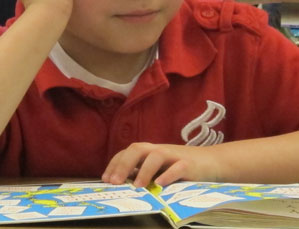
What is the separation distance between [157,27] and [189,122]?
0.52 feet

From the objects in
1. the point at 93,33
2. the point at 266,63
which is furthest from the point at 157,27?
the point at 266,63

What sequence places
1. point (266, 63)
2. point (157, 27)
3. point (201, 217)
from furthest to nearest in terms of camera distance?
point (266, 63), point (157, 27), point (201, 217)

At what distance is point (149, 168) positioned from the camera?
0.64 meters

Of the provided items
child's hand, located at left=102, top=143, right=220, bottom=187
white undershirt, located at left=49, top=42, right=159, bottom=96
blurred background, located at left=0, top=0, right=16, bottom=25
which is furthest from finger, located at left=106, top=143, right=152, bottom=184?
blurred background, located at left=0, top=0, right=16, bottom=25

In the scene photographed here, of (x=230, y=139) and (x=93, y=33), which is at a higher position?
(x=93, y=33)

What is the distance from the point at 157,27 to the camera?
82 cm

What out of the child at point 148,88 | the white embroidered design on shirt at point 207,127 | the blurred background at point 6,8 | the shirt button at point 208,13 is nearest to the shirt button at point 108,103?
the child at point 148,88

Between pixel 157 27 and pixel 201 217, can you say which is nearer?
pixel 201 217

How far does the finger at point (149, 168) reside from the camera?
0.63m

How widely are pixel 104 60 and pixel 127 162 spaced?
0.97 feet

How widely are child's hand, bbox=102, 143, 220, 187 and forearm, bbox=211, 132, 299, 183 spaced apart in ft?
0.09

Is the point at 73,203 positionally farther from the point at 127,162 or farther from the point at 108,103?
the point at 108,103

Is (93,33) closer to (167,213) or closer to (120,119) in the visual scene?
(120,119)

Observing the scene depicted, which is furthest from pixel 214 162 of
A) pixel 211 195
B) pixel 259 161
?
pixel 211 195
